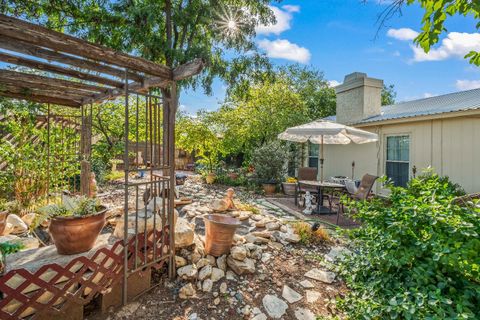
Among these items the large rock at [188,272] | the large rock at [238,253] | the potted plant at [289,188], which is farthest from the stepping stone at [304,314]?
the potted plant at [289,188]

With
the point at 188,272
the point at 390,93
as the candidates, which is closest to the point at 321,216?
the point at 188,272

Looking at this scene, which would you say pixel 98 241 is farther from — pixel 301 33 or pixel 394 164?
pixel 301 33

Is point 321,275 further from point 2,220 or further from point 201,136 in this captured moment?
point 201,136

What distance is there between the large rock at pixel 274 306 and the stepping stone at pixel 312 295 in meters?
0.29

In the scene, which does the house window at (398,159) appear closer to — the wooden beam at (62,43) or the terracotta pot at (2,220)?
the wooden beam at (62,43)

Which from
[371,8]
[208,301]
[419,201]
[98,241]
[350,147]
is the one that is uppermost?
[371,8]

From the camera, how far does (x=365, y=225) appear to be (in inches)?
110

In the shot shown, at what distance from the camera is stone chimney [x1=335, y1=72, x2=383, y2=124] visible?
8.12 m

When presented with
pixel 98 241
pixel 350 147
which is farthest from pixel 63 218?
pixel 350 147

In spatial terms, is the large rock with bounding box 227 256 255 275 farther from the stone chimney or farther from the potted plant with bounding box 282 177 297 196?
the stone chimney

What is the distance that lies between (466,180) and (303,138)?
3500 mm

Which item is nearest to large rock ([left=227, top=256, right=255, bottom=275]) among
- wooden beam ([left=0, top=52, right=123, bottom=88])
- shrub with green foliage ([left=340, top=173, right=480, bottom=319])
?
shrub with green foliage ([left=340, top=173, right=480, bottom=319])

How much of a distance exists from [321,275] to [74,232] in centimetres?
287

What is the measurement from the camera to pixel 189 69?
252cm
